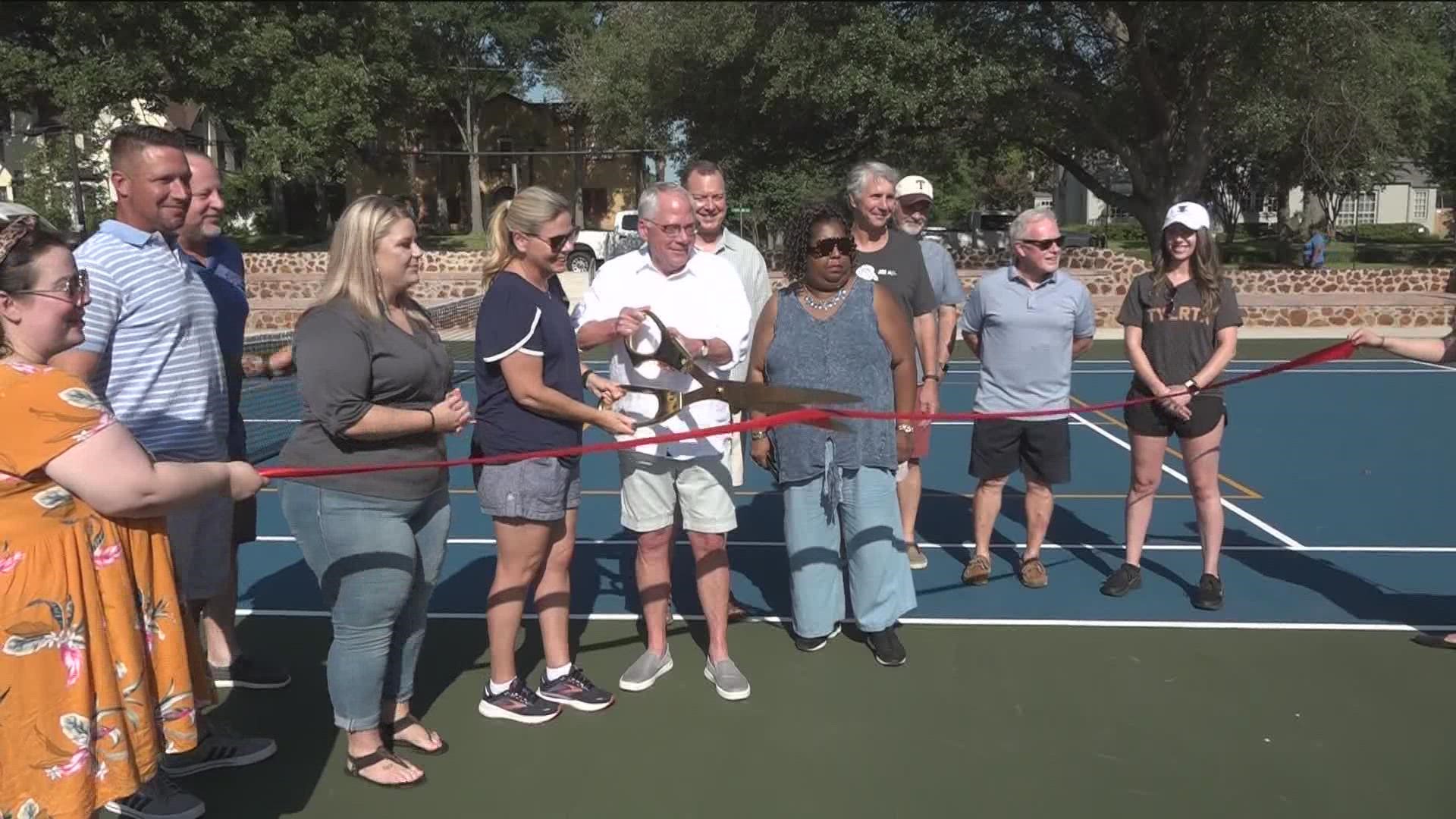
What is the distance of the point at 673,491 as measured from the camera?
4168mm

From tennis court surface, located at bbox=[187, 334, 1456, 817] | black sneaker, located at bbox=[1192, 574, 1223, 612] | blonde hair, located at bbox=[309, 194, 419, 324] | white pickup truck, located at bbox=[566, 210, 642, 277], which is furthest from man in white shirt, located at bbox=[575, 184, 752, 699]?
white pickup truck, located at bbox=[566, 210, 642, 277]

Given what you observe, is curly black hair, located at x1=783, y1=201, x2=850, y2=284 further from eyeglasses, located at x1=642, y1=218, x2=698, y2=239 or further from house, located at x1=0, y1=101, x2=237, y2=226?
house, located at x1=0, y1=101, x2=237, y2=226

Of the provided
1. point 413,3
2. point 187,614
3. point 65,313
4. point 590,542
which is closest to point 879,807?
point 187,614

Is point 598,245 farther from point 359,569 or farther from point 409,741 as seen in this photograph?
point 359,569

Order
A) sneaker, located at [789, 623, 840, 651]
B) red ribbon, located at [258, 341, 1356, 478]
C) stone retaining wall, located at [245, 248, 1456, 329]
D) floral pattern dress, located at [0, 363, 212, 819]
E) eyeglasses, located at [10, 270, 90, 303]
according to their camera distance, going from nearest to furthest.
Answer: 1. floral pattern dress, located at [0, 363, 212, 819]
2. eyeglasses, located at [10, 270, 90, 303]
3. red ribbon, located at [258, 341, 1356, 478]
4. sneaker, located at [789, 623, 840, 651]
5. stone retaining wall, located at [245, 248, 1456, 329]

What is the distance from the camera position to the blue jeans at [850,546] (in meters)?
4.45

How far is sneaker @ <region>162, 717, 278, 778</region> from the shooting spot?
143 inches

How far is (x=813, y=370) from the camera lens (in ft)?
14.1

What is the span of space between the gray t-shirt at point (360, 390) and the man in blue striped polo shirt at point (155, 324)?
30 cm

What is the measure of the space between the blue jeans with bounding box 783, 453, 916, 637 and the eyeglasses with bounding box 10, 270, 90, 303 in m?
2.63

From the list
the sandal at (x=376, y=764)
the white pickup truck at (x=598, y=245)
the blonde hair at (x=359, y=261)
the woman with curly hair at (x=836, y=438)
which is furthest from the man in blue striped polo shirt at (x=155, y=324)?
the white pickup truck at (x=598, y=245)

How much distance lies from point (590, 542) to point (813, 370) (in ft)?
8.57

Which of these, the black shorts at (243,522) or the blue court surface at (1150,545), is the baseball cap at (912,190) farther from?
the black shorts at (243,522)

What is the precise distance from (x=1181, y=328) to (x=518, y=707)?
3306 millimetres
